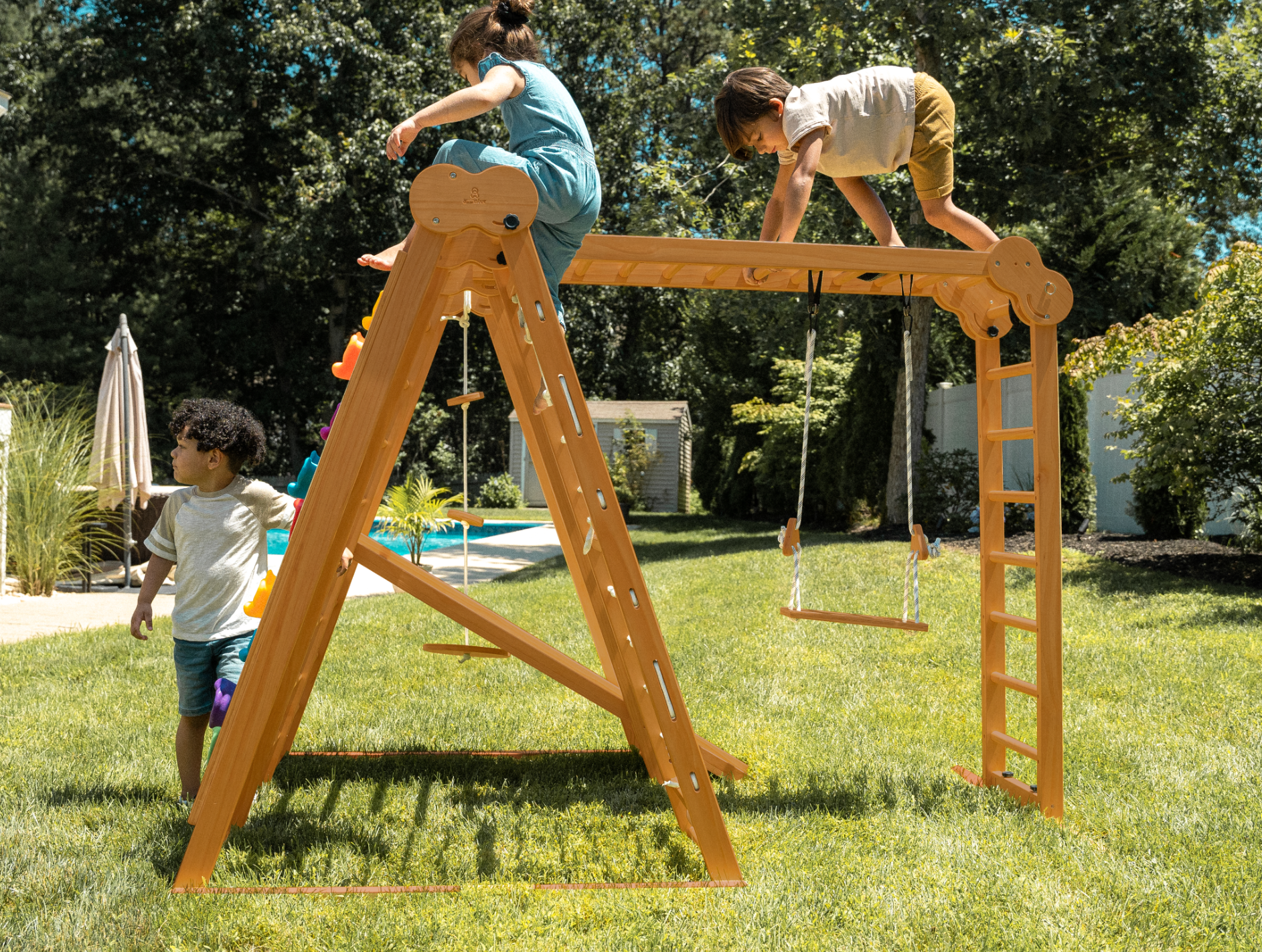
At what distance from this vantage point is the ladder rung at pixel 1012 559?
333 centimetres

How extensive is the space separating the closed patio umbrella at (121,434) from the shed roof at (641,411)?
50.2 ft

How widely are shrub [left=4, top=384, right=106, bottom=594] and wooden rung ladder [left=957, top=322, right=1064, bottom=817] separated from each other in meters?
7.93

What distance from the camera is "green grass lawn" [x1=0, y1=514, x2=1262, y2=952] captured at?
2.42m

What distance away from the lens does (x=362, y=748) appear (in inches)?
156

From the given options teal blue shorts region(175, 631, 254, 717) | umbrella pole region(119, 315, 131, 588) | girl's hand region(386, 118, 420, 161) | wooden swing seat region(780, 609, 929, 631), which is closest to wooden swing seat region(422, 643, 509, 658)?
A: teal blue shorts region(175, 631, 254, 717)

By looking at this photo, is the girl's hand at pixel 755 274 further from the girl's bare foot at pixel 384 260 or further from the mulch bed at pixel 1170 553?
the mulch bed at pixel 1170 553

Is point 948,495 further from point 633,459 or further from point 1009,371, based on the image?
point 633,459

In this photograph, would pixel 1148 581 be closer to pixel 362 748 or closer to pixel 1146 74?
pixel 362 748

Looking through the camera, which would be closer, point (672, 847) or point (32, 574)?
point (672, 847)

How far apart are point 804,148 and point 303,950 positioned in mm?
2799

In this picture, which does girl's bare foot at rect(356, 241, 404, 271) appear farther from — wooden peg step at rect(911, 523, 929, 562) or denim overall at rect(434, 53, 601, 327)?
wooden peg step at rect(911, 523, 929, 562)

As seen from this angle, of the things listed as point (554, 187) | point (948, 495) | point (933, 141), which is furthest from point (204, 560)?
point (948, 495)

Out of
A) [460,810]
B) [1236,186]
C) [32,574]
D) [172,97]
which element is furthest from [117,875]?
[172,97]

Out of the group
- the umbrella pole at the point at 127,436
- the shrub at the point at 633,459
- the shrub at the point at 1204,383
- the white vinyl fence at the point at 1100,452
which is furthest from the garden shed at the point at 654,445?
the shrub at the point at 1204,383
